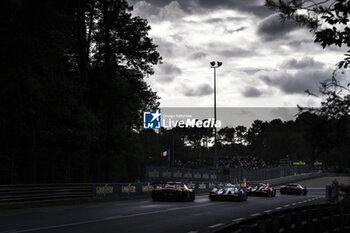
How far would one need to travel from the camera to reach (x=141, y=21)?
44781 mm

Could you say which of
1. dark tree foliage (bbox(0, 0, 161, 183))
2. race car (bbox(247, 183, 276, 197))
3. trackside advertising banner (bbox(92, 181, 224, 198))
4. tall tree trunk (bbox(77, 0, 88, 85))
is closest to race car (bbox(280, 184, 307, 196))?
race car (bbox(247, 183, 276, 197))

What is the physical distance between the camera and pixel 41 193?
2752cm

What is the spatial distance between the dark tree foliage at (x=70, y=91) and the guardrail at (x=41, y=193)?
366 millimetres

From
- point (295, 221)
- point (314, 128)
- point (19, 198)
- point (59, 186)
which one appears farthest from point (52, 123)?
point (314, 128)

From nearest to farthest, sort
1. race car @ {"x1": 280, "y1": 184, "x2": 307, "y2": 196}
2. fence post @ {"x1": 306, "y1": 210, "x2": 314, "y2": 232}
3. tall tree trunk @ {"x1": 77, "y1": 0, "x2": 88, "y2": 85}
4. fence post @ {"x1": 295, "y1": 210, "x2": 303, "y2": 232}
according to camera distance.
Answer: fence post @ {"x1": 295, "y1": 210, "x2": 303, "y2": 232}, fence post @ {"x1": 306, "y1": 210, "x2": 314, "y2": 232}, tall tree trunk @ {"x1": 77, "y1": 0, "x2": 88, "y2": 85}, race car @ {"x1": 280, "y1": 184, "x2": 307, "y2": 196}

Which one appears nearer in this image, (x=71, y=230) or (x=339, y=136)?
(x=339, y=136)

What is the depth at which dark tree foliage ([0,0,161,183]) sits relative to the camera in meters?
23.4

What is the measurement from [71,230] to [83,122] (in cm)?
2037

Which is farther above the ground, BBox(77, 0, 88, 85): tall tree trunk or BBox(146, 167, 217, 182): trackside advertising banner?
BBox(77, 0, 88, 85): tall tree trunk

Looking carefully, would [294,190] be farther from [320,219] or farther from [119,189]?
[320,219]

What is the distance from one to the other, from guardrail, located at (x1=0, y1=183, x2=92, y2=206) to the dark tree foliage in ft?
1.20

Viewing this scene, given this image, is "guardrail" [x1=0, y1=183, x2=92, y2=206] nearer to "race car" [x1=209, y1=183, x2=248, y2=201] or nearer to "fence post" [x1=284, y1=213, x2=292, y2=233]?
"race car" [x1=209, y1=183, x2=248, y2=201]

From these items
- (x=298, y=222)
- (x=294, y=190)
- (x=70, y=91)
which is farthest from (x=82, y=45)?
(x=298, y=222)

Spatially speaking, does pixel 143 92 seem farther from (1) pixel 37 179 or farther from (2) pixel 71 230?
(2) pixel 71 230
